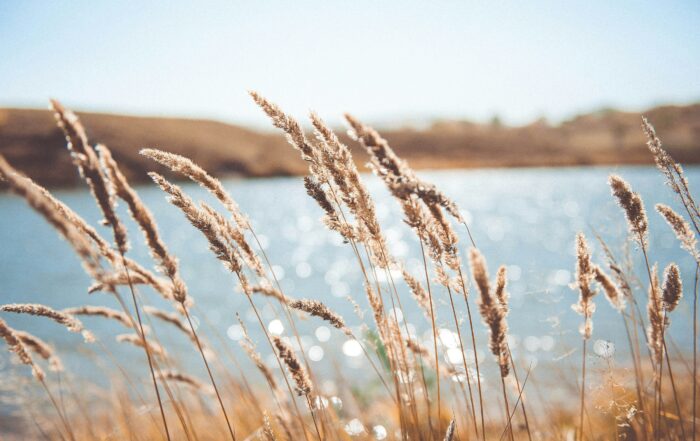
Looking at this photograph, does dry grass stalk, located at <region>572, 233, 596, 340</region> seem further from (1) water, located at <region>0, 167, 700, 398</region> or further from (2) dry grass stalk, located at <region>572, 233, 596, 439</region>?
(1) water, located at <region>0, 167, 700, 398</region>

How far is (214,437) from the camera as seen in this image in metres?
3.46

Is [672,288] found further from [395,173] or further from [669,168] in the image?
[395,173]

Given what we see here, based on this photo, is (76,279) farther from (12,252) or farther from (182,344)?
(182,344)

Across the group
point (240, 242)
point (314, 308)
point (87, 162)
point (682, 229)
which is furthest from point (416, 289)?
point (87, 162)

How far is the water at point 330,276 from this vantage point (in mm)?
6211

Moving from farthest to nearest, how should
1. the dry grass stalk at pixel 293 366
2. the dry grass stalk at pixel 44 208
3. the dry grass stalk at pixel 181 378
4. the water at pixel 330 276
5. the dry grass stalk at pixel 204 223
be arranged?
1. the water at pixel 330 276
2. the dry grass stalk at pixel 181 378
3. the dry grass stalk at pixel 293 366
4. the dry grass stalk at pixel 204 223
5. the dry grass stalk at pixel 44 208

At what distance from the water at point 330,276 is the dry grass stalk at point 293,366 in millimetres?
212

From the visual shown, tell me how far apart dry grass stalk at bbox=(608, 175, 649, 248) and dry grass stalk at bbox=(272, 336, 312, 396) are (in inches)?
53.9

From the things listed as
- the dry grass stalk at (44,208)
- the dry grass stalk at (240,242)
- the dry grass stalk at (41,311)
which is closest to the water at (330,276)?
the dry grass stalk at (44,208)

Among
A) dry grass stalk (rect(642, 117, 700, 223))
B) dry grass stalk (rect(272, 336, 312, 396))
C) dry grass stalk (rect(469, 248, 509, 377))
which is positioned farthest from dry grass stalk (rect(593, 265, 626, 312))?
dry grass stalk (rect(272, 336, 312, 396))

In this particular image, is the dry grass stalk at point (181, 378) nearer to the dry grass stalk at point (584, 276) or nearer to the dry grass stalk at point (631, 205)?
the dry grass stalk at point (584, 276)

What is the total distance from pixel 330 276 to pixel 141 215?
64.1 feet

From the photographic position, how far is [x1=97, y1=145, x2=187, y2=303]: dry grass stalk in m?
1.26

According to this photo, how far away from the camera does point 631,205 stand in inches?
71.2
